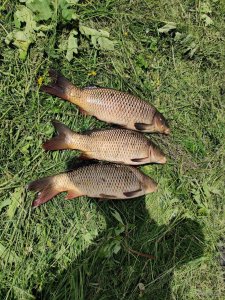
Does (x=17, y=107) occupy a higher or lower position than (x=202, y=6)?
lower

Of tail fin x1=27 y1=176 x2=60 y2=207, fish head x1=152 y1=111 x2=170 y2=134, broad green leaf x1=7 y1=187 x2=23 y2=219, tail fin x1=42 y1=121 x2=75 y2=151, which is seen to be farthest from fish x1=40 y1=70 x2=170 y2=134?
broad green leaf x1=7 y1=187 x2=23 y2=219

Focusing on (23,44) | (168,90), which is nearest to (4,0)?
(23,44)

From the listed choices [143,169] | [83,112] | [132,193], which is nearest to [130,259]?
[132,193]

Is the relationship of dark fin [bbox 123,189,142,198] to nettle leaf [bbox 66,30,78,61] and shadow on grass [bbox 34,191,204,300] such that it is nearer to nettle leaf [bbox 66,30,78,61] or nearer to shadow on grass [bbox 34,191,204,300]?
shadow on grass [bbox 34,191,204,300]

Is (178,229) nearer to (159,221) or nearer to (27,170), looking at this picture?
(159,221)

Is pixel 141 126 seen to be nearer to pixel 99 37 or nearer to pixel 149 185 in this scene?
pixel 149 185

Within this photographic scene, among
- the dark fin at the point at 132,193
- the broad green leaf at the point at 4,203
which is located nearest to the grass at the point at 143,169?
the broad green leaf at the point at 4,203
